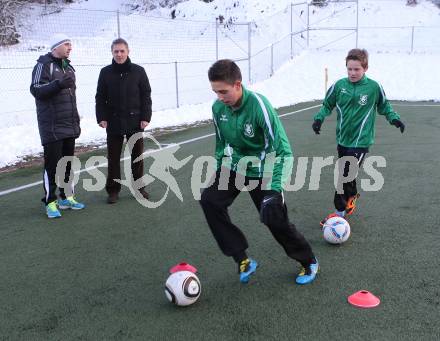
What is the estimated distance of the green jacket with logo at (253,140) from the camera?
3592 millimetres

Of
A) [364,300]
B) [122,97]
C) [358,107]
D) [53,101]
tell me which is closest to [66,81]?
[53,101]

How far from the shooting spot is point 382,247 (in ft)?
16.1

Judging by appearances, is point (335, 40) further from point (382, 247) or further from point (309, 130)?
point (382, 247)

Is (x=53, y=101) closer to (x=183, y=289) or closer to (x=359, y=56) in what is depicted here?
(x=183, y=289)

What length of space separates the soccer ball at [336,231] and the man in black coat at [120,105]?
9.62 ft

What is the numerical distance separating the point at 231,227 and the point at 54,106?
3.10m

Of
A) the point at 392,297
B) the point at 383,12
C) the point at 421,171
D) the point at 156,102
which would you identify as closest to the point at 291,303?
the point at 392,297

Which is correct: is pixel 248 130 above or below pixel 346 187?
above

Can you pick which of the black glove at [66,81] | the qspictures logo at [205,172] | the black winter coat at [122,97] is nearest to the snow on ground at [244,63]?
the qspictures logo at [205,172]

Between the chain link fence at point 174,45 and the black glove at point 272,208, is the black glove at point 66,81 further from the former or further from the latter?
the chain link fence at point 174,45

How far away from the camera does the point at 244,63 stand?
98.8 ft

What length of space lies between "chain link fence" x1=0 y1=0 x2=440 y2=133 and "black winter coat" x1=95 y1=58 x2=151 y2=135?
9.06 m

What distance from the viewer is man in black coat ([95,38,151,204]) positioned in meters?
6.55

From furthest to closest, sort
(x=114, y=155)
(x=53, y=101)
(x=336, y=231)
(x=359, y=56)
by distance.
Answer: (x=114, y=155)
(x=53, y=101)
(x=359, y=56)
(x=336, y=231)
